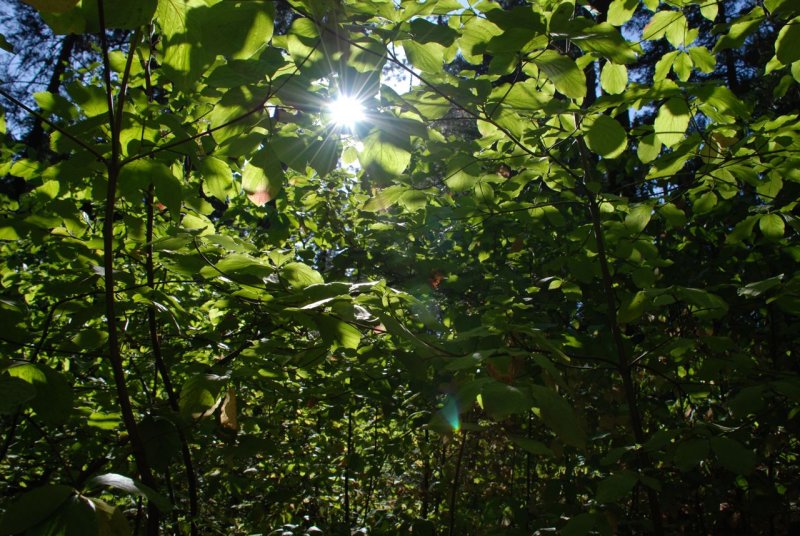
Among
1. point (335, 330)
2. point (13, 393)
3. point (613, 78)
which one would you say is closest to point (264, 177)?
point (335, 330)

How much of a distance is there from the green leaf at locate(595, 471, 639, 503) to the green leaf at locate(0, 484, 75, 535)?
3.72ft

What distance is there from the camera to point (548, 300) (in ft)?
8.78

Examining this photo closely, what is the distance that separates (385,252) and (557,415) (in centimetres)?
189

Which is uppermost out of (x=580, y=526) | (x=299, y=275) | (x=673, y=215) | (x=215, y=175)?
(x=673, y=215)

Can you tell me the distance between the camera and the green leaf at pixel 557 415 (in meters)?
0.85

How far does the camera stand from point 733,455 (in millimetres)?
1215

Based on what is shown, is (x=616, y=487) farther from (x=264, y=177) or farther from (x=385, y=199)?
(x=264, y=177)

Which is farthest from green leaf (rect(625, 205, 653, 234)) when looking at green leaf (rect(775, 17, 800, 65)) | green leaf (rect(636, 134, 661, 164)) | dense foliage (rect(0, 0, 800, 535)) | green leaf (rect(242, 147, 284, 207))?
green leaf (rect(242, 147, 284, 207))

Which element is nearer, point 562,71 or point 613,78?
point 562,71

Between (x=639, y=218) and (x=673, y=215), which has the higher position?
(x=673, y=215)

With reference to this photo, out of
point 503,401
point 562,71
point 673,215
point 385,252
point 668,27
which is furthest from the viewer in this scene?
point 385,252

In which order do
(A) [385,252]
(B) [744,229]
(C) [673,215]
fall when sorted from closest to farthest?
1. (C) [673,215]
2. (B) [744,229]
3. (A) [385,252]

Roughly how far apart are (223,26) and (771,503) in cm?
266

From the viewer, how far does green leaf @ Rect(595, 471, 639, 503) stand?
4.13ft
